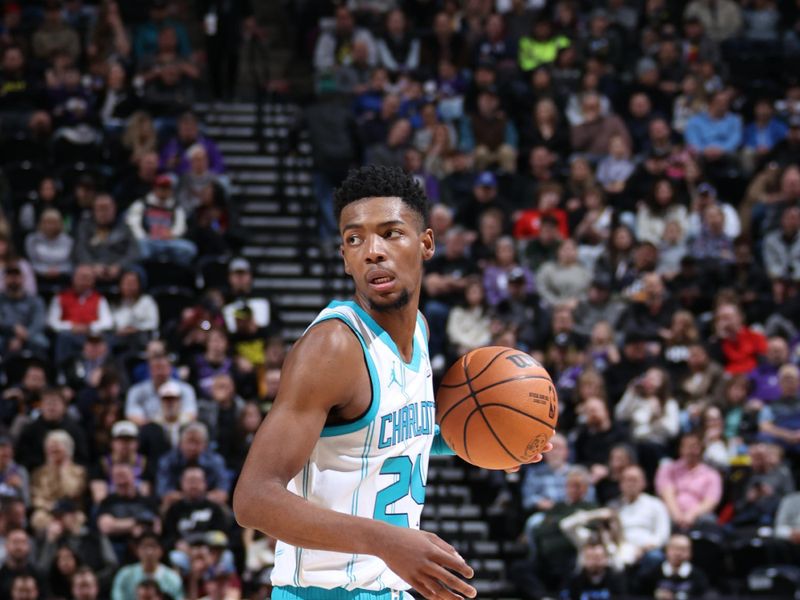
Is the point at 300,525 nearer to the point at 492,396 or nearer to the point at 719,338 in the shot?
the point at 492,396

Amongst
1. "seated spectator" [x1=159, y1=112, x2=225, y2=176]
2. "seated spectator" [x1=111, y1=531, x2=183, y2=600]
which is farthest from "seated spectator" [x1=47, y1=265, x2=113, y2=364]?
"seated spectator" [x1=111, y1=531, x2=183, y2=600]

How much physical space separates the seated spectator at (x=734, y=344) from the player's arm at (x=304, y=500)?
30.5 feet

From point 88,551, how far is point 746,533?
516 cm

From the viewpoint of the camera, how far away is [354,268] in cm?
403

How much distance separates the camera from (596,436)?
11.5 metres

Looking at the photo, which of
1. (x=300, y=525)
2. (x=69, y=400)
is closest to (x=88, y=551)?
(x=69, y=400)

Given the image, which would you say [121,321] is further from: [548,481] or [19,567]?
[548,481]

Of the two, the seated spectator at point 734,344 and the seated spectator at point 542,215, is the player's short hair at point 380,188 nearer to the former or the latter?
the seated spectator at point 734,344

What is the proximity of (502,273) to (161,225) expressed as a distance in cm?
332

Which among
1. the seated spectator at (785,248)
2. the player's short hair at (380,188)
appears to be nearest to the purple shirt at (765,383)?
the seated spectator at (785,248)

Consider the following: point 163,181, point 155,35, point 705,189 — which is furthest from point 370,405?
point 155,35

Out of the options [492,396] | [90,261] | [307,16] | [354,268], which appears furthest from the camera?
[307,16]

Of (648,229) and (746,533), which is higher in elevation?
(648,229)

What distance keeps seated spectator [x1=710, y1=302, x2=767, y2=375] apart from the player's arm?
30.5 feet
